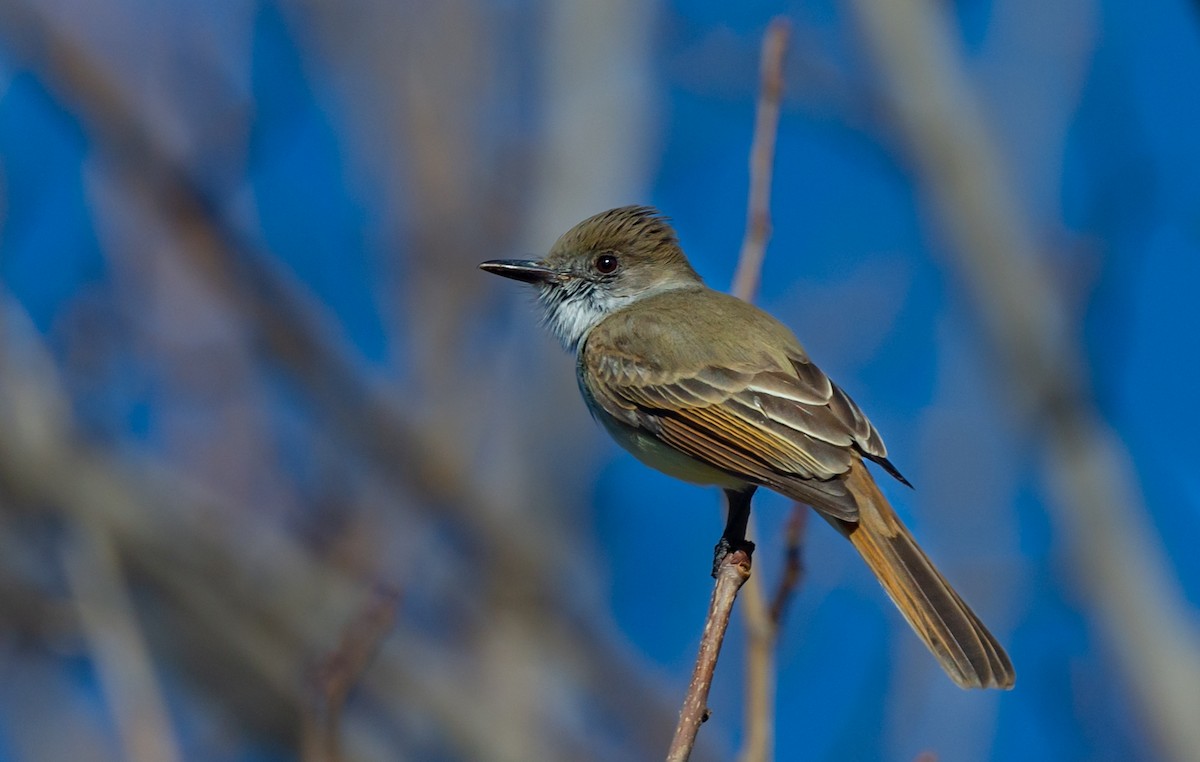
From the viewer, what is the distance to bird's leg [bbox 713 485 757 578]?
3.32m

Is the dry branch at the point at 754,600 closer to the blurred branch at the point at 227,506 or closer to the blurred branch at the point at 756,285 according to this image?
the blurred branch at the point at 756,285

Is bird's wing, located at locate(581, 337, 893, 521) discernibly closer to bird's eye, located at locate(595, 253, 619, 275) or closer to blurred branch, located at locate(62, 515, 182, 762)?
bird's eye, located at locate(595, 253, 619, 275)

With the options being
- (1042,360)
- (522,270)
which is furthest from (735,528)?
(1042,360)

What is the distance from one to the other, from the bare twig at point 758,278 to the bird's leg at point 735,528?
66 mm

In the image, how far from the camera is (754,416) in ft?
13.2

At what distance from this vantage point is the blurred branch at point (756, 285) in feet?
9.25

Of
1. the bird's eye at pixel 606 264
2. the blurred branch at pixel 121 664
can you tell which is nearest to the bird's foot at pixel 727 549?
the blurred branch at pixel 121 664

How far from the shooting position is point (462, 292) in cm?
834

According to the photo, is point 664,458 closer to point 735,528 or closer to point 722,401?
point 722,401

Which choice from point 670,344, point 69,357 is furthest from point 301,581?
point 670,344

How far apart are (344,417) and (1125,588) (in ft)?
12.7

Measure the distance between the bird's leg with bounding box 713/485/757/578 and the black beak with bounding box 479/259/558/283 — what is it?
112 centimetres

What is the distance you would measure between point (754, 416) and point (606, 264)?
1.07 m

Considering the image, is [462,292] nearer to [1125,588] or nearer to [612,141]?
[612,141]
